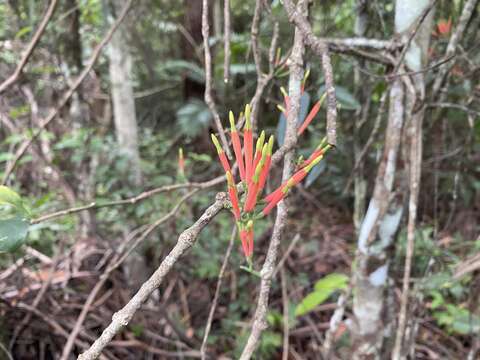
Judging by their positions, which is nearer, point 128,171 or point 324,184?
point 128,171

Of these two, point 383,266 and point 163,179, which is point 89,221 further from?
point 383,266

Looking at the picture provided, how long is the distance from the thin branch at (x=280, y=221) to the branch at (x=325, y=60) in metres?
0.02

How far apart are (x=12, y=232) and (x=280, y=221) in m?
0.47

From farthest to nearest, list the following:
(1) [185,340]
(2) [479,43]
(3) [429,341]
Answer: (3) [429,341] < (1) [185,340] < (2) [479,43]

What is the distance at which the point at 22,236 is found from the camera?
0.68 meters

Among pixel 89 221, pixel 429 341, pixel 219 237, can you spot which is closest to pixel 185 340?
pixel 219 237

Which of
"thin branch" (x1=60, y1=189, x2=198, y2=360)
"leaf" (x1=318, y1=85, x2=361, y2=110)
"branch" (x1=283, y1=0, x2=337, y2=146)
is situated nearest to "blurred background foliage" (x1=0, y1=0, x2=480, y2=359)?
"leaf" (x1=318, y1=85, x2=361, y2=110)

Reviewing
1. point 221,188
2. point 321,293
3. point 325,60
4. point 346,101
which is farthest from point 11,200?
point 221,188

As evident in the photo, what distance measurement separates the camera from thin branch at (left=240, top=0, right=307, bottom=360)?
43 cm

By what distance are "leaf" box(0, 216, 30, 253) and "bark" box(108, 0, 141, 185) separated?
136cm

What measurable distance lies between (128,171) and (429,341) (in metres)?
1.60

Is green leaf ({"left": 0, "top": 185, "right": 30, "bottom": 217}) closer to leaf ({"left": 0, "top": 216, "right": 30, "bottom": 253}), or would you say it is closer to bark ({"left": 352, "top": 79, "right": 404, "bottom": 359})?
leaf ({"left": 0, "top": 216, "right": 30, "bottom": 253})

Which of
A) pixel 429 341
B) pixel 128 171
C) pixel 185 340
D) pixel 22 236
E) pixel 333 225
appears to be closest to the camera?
pixel 22 236

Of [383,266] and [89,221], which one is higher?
[383,266]
